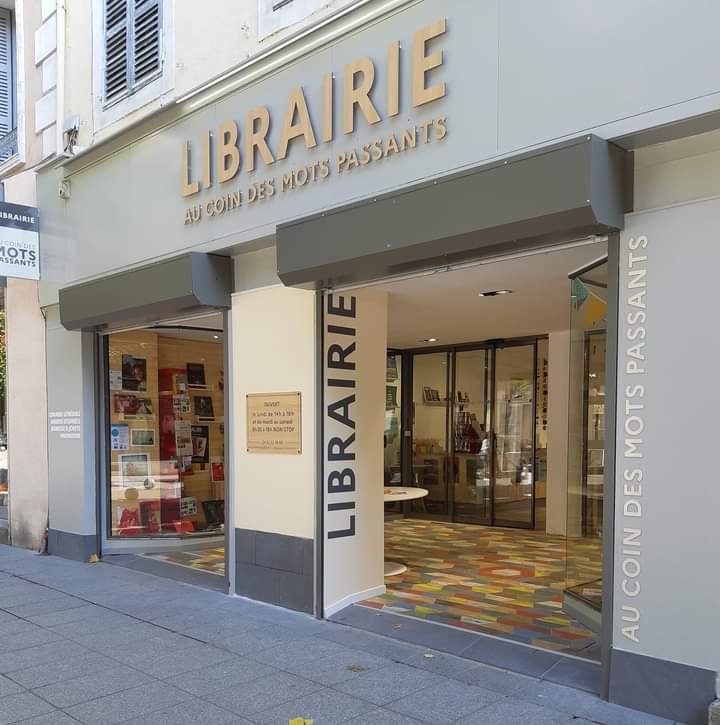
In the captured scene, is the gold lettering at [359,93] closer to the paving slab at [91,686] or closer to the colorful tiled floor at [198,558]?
the paving slab at [91,686]

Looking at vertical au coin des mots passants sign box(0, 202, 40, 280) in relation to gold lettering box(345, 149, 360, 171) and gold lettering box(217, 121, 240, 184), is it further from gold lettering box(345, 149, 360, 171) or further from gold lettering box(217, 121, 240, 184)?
gold lettering box(345, 149, 360, 171)

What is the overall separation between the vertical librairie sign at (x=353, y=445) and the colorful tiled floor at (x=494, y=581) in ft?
1.30

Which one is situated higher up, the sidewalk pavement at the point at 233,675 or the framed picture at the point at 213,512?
the framed picture at the point at 213,512

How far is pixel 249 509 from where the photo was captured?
253 inches

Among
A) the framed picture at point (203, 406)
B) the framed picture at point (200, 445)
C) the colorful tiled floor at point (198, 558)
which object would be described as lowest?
the colorful tiled floor at point (198, 558)

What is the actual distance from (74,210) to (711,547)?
754 cm

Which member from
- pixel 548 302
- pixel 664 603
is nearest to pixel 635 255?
pixel 664 603

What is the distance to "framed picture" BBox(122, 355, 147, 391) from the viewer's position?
350 inches

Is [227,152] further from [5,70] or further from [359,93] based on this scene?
[5,70]

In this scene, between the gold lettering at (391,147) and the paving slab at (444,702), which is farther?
the gold lettering at (391,147)

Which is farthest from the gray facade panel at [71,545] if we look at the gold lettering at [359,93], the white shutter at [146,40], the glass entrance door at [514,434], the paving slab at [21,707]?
the gold lettering at [359,93]

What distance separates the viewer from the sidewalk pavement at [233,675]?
4.01 m

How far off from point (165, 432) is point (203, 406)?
0.59 m

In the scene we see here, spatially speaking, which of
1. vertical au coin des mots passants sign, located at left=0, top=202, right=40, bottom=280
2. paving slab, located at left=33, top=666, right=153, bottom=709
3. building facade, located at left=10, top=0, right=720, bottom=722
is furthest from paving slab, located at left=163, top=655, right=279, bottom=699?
vertical au coin des mots passants sign, located at left=0, top=202, right=40, bottom=280
